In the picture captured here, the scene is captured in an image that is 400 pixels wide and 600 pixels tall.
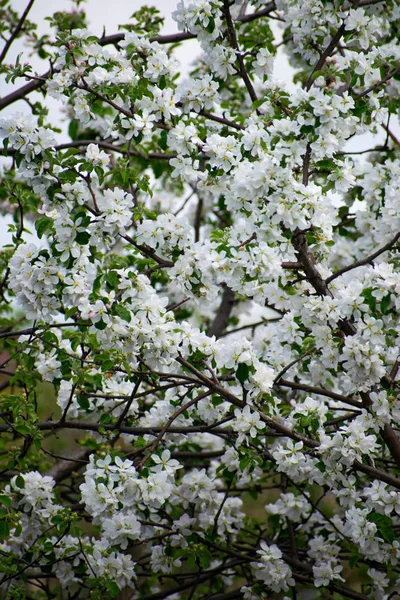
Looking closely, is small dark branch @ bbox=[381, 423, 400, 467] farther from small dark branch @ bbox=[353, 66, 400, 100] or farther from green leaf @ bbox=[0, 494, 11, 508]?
green leaf @ bbox=[0, 494, 11, 508]

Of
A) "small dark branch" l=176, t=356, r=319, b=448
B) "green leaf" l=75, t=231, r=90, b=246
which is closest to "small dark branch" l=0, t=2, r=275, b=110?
"green leaf" l=75, t=231, r=90, b=246

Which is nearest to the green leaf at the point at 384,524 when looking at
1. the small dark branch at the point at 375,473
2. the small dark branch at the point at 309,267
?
the small dark branch at the point at 375,473

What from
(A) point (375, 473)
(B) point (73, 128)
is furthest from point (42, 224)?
(B) point (73, 128)

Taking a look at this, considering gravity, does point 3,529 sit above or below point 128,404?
below

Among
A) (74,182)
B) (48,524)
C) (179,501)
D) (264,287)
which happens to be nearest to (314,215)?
(264,287)

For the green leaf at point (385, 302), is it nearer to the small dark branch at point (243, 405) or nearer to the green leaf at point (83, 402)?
the small dark branch at point (243, 405)

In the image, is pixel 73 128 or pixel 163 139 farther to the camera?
pixel 73 128

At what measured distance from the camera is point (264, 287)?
268cm

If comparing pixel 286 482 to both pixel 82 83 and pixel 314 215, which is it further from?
pixel 82 83

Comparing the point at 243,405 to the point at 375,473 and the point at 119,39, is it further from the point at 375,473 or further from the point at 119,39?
the point at 119,39

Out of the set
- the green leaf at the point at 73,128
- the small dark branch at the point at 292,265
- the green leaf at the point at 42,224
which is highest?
the green leaf at the point at 73,128

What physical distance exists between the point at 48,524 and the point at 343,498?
1.29m

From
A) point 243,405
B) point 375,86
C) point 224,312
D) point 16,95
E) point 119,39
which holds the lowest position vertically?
point 243,405

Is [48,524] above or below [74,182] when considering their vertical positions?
below
